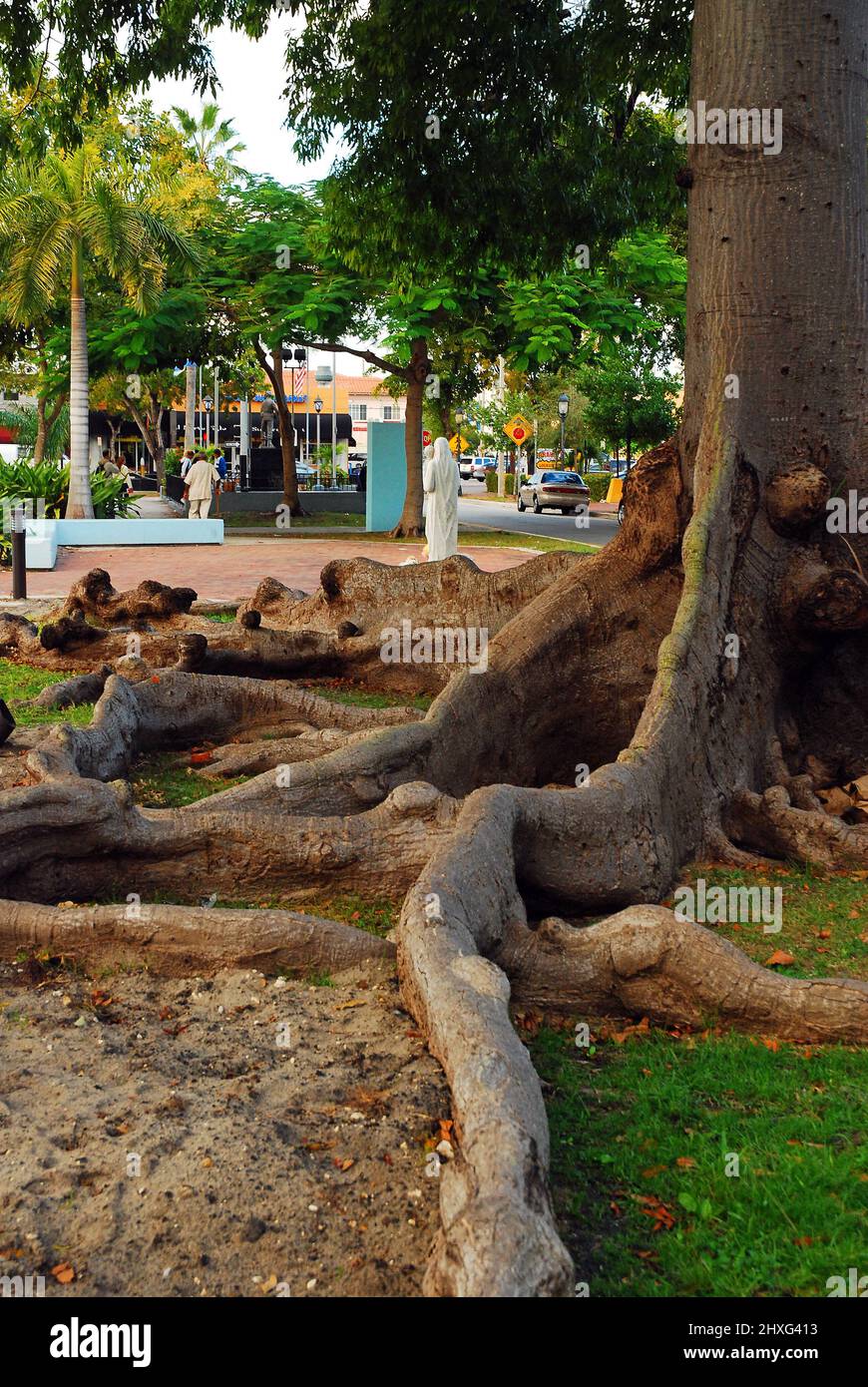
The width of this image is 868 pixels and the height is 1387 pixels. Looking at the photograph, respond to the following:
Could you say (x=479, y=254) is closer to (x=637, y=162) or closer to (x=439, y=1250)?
Result: (x=637, y=162)

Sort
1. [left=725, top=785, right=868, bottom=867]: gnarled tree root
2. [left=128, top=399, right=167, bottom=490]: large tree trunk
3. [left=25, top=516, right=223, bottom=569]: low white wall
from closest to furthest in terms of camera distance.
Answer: [left=725, top=785, right=868, bottom=867]: gnarled tree root < [left=25, top=516, right=223, bottom=569]: low white wall < [left=128, top=399, right=167, bottom=490]: large tree trunk

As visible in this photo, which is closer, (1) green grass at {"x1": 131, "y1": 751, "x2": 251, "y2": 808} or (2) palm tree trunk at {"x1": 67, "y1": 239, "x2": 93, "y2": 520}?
(1) green grass at {"x1": 131, "y1": 751, "x2": 251, "y2": 808}

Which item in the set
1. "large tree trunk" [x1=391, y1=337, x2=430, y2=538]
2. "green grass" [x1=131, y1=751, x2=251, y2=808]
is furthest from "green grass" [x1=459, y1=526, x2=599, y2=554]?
"green grass" [x1=131, y1=751, x2=251, y2=808]

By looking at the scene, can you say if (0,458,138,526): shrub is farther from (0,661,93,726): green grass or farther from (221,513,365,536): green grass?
(0,661,93,726): green grass

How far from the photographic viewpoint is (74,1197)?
3.18m

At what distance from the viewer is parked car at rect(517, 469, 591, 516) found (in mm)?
44938

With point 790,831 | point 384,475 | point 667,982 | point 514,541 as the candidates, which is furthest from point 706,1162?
point 384,475

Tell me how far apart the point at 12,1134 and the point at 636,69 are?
32.4ft

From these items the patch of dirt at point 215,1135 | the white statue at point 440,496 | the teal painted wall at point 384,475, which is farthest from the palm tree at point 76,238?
the patch of dirt at point 215,1135

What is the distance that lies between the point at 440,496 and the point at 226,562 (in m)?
5.21

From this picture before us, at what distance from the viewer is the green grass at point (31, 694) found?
858 centimetres

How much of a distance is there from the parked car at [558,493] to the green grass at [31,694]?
34.9 metres

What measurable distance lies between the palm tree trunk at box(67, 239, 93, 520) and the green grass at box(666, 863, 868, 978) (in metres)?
21.2

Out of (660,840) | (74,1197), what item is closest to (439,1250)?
(74,1197)
